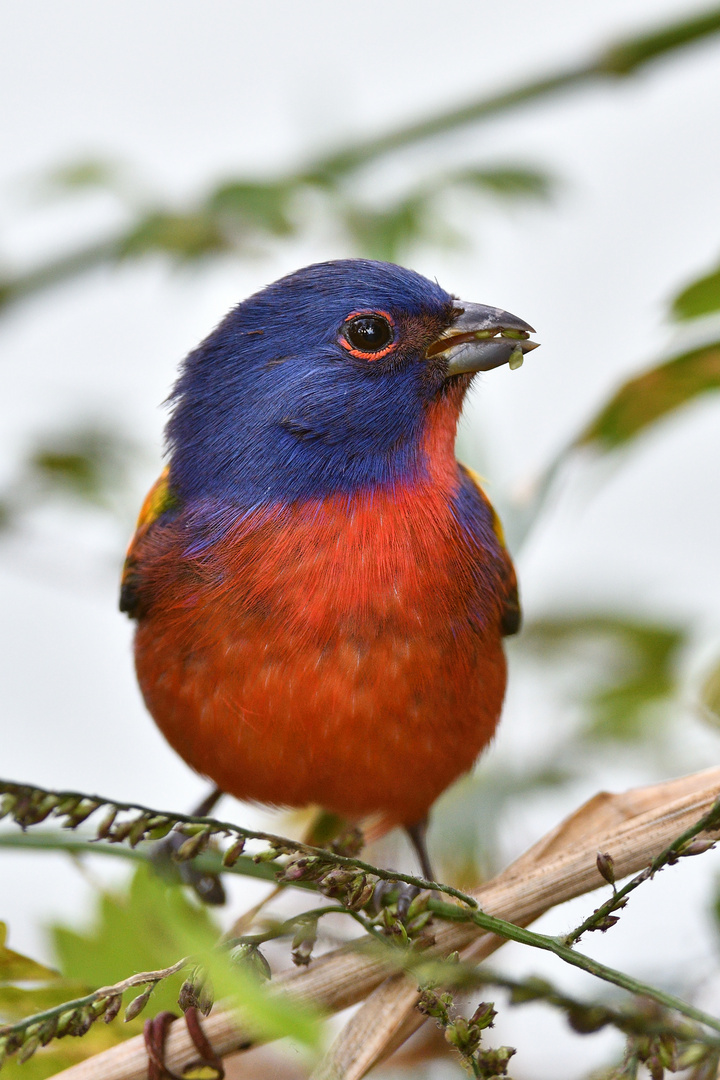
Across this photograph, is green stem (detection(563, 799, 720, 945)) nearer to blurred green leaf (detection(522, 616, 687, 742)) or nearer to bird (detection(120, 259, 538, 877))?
bird (detection(120, 259, 538, 877))

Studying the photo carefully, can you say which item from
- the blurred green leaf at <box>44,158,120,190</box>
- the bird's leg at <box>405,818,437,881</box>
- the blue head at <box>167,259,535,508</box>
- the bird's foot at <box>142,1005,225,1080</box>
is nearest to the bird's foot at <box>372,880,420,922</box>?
the bird's leg at <box>405,818,437,881</box>

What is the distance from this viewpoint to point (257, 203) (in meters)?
2.77

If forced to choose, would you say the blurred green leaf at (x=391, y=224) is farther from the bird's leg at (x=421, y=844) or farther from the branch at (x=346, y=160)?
the bird's leg at (x=421, y=844)

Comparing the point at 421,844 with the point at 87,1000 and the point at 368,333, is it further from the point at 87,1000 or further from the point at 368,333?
the point at 87,1000

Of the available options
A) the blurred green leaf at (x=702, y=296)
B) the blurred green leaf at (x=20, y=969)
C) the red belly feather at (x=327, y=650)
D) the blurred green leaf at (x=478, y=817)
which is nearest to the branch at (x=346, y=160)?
the blurred green leaf at (x=702, y=296)

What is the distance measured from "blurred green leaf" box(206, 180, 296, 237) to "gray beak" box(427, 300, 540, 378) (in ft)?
1.69

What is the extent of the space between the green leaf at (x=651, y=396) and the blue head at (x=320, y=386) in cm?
32

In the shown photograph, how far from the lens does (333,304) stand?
252 cm

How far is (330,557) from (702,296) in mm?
848

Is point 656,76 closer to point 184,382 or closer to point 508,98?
point 508,98

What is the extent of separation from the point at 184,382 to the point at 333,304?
395 mm

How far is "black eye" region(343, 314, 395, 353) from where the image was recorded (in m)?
2.53

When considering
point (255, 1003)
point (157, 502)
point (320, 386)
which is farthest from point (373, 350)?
point (255, 1003)

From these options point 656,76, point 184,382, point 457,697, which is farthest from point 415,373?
point 656,76
